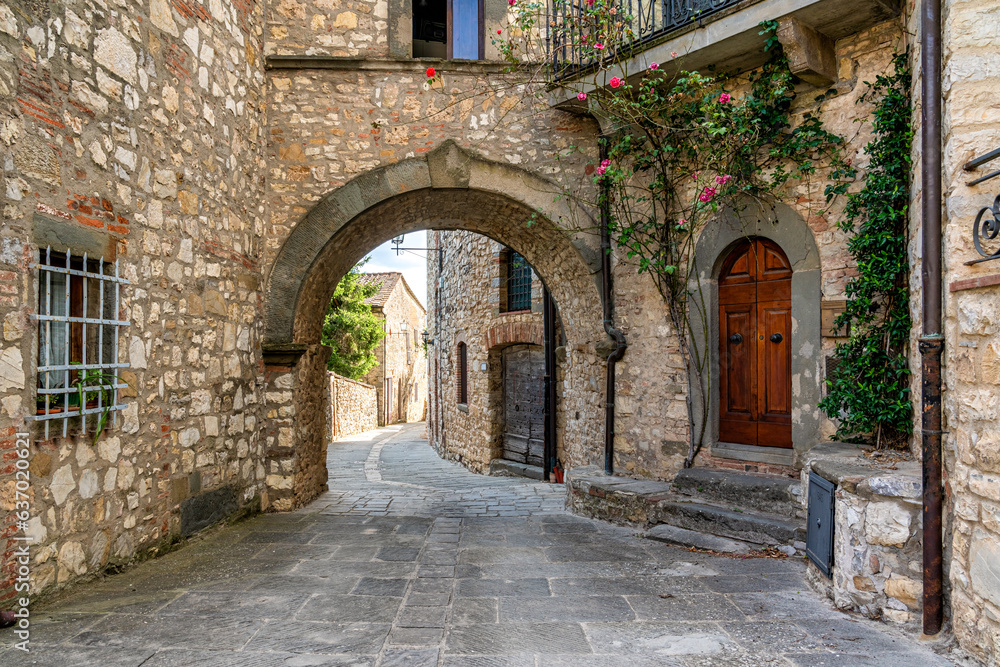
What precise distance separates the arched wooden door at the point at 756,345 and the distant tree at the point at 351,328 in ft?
45.3

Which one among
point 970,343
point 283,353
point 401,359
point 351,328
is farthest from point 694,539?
point 401,359

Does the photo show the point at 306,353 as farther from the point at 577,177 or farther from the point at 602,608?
the point at 602,608

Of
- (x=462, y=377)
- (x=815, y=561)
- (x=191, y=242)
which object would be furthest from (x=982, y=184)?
(x=462, y=377)

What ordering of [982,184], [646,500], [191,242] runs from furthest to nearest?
[646,500] < [191,242] < [982,184]

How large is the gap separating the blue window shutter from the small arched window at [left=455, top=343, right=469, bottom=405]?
7.16 m

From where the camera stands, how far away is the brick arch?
10320 millimetres

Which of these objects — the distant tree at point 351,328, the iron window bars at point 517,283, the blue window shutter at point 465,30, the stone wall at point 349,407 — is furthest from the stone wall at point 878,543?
the distant tree at point 351,328

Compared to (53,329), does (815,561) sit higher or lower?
lower

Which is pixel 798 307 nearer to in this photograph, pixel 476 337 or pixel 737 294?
pixel 737 294

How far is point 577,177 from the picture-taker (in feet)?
20.5

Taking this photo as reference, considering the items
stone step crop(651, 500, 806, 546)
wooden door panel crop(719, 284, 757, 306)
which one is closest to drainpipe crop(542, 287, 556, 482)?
wooden door panel crop(719, 284, 757, 306)

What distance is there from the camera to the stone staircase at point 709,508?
4328 mm

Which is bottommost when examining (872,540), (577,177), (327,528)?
(327,528)

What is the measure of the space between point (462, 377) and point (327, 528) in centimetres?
797
